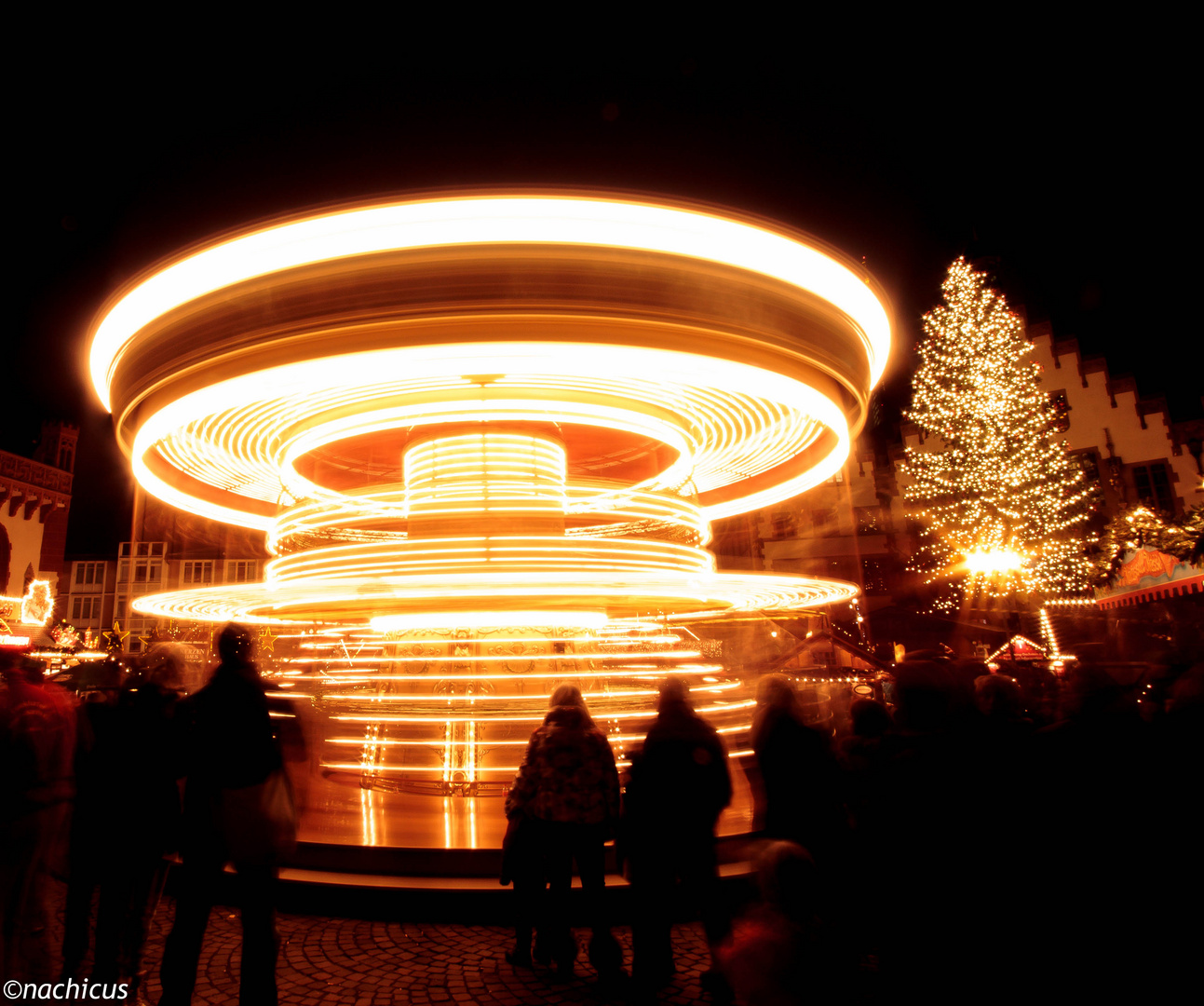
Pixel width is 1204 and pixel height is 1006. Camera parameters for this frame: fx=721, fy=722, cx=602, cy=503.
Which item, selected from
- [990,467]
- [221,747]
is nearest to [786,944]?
[221,747]

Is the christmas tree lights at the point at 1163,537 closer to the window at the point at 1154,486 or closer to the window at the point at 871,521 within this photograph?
the window at the point at 1154,486

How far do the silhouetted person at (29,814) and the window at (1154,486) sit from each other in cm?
2984

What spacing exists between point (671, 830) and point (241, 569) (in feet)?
183

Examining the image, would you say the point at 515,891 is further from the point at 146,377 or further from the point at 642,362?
the point at 146,377

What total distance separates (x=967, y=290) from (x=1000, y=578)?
10970 millimetres

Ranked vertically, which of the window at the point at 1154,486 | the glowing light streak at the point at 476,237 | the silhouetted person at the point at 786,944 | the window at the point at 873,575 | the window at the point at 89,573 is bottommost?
the silhouetted person at the point at 786,944

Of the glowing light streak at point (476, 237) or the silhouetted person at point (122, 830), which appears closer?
the silhouetted person at point (122, 830)

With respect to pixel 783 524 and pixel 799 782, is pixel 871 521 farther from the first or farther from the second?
pixel 799 782

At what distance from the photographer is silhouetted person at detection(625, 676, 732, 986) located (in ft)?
12.6

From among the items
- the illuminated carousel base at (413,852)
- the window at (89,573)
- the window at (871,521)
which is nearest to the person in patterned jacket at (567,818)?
the illuminated carousel base at (413,852)

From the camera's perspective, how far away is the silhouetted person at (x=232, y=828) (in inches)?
130

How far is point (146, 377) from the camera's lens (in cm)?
538

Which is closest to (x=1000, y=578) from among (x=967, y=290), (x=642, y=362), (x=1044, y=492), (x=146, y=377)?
(x=1044, y=492)

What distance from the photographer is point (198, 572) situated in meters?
54.2
